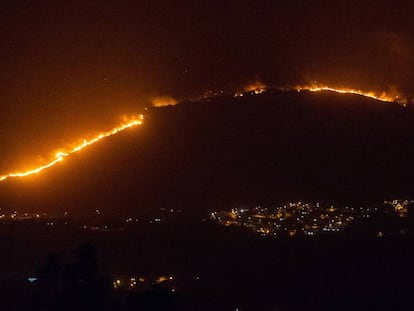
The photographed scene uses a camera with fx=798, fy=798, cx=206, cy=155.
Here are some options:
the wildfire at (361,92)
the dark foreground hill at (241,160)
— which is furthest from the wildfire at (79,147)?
the wildfire at (361,92)

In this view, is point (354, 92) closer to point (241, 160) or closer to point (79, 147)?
point (241, 160)

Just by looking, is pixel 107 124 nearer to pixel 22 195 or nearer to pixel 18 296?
pixel 22 195

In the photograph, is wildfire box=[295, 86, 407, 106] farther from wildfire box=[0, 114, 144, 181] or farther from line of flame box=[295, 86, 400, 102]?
wildfire box=[0, 114, 144, 181]

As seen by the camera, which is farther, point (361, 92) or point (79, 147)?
point (361, 92)

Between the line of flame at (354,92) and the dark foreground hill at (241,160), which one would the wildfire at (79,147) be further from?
the line of flame at (354,92)

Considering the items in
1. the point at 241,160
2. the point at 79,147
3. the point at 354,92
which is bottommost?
the point at 241,160

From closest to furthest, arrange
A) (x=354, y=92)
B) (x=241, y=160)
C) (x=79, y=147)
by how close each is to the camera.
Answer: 1. (x=241, y=160)
2. (x=79, y=147)
3. (x=354, y=92)

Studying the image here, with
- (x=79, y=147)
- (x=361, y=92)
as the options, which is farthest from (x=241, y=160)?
(x=361, y=92)
